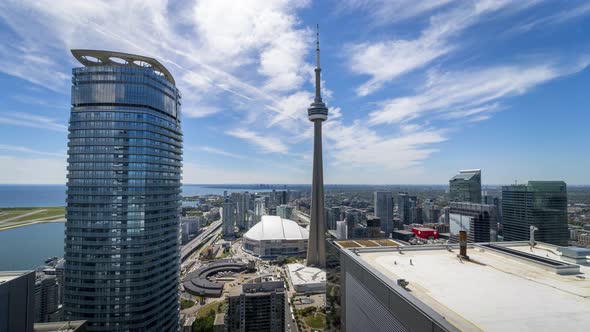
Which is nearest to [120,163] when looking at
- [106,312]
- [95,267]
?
[95,267]

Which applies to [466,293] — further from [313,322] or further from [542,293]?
[313,322]

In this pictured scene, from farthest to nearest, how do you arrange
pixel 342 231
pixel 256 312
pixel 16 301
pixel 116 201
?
pixel 342 231 → pixel 256 312 → pixel 116 201 → pixel 16 301

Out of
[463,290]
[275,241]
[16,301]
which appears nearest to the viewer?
[463,290]

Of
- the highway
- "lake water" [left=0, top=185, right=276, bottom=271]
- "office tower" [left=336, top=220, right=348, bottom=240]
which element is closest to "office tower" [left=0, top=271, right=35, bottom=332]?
"lake water" [left=0, top=185, right=276, bottom=271]

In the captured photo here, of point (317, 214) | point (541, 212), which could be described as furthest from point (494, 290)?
point (541, 212)

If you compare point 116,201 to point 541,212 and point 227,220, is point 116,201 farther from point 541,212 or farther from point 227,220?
point 541,212

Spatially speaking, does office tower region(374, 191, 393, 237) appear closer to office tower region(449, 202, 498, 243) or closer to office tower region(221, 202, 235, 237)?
office tower region(449, 202, 498, 243)

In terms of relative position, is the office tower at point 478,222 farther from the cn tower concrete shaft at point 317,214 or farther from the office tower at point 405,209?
the office tower at point 405,209
